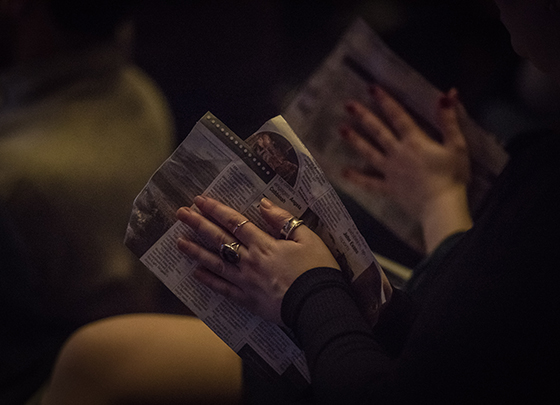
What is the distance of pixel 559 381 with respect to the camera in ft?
1.24

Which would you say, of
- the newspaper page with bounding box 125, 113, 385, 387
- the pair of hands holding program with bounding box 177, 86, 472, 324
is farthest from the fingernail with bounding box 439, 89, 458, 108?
the newspaper page with bounding box 125, 113, 385, 387

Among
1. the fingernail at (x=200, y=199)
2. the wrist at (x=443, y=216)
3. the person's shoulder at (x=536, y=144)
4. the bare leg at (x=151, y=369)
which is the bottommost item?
the bare leg at (x=151, y=369)

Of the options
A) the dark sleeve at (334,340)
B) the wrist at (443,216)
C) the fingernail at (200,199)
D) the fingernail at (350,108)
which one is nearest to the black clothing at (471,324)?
the dark sleeve at (334,340)

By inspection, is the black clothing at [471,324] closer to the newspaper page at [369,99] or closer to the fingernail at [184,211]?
the fingernail at [184,211]

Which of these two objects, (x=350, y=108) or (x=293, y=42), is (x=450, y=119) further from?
(x=293, y=42)

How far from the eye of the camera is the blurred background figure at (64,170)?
79cm

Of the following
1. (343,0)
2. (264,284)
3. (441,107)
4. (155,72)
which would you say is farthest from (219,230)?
(343,0)

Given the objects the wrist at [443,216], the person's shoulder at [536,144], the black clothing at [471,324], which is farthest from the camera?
the wrist at [443,216]

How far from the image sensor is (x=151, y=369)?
618 millimetres

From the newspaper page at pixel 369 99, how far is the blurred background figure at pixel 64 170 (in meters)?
0.30

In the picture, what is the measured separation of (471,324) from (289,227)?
21 cm

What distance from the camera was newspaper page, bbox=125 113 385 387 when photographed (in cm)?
45

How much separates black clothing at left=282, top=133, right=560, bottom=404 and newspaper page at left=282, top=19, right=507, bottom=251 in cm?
28

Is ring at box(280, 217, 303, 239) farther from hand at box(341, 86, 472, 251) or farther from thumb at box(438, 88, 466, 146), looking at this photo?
thumb at box(438, 88, 466, 146)
